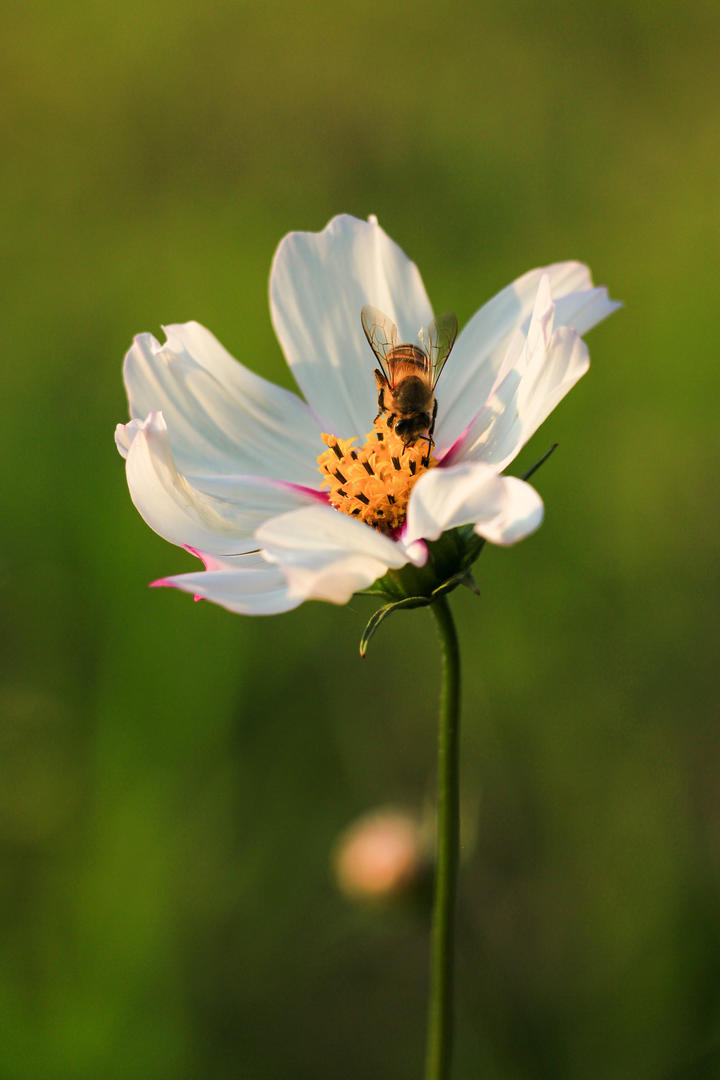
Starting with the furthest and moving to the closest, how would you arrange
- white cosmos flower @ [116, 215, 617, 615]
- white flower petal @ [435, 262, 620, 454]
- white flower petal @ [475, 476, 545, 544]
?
white flower petal @ [435, 262, 620, 454]
white cosmos flower @ [116, 215, 617, 615]
white flower petal @ [475, 476, 545, 544]

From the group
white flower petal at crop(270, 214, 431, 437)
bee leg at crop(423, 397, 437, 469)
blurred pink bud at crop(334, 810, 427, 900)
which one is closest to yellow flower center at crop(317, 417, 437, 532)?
bee leg at crop(423, 397, 437, 469)

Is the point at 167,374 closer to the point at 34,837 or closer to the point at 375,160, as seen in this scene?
the point at 34,837

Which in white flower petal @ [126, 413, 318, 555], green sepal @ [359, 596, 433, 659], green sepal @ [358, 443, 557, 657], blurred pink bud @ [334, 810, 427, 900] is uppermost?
white flower petal @ [126, 413, 318, 555]

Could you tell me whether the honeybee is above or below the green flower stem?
above

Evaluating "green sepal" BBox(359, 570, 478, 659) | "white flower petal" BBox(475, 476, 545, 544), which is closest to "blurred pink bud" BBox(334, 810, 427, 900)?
"green sepal" BBox(359, 570, 478, 659)

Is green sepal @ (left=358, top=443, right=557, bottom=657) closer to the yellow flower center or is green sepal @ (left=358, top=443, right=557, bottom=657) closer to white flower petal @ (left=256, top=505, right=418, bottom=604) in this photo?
white flower petal @ (left=256, top=505, right=418, bottom=604)

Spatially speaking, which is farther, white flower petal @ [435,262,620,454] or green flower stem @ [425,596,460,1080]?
white flower petal @ [435,262,620,454]

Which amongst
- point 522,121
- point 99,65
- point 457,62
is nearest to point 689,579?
point 522,121

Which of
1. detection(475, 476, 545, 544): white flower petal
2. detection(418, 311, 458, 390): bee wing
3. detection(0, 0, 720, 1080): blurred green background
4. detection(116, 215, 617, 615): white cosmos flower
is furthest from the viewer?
detection(0, 0, 720, 1080): blurred green background
